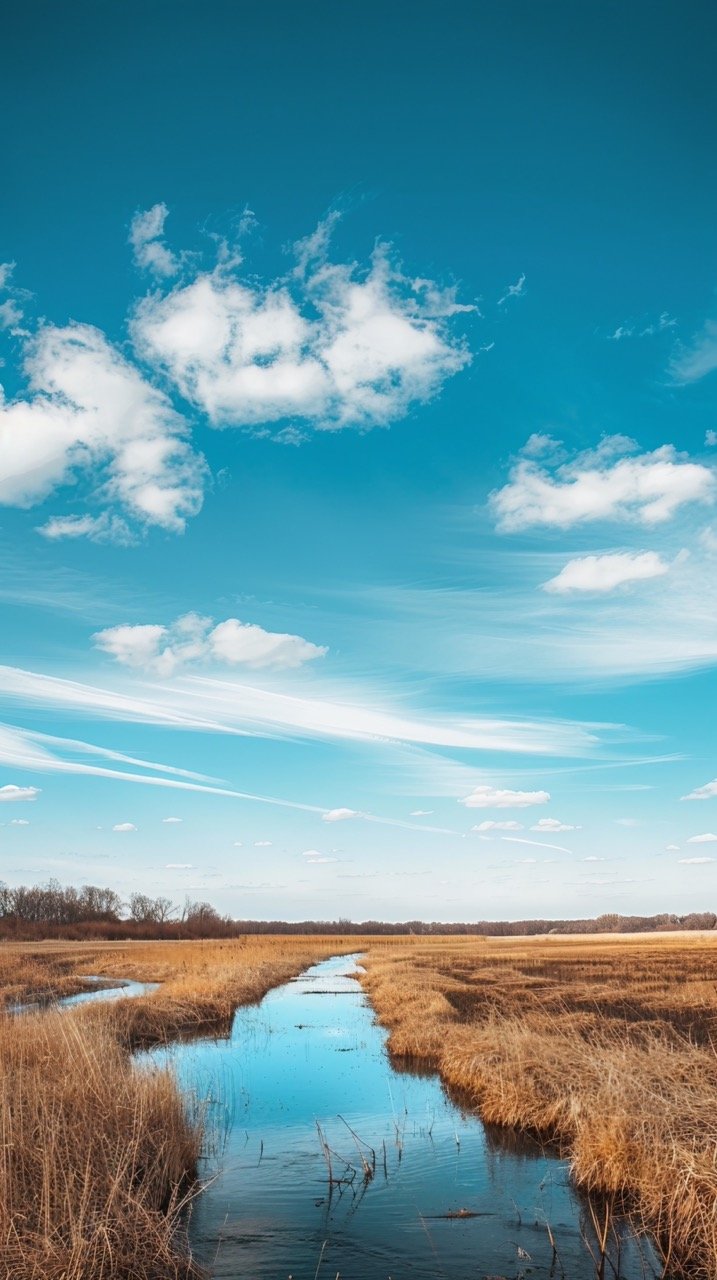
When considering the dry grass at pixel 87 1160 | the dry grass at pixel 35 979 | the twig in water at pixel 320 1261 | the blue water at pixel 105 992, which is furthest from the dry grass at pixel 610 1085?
the dry grass at pixel 35 979

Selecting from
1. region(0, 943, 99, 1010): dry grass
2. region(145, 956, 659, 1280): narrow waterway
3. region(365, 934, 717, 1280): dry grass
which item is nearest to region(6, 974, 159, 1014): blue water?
region(0, 943, 99, 1010): dry grass

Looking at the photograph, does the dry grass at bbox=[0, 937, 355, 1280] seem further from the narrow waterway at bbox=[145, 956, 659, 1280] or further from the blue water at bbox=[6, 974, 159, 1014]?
the blue water at bbox=[6, 974, 159, 1014]

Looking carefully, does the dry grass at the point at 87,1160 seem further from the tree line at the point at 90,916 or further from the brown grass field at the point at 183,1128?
the tree line at the point at 90,916

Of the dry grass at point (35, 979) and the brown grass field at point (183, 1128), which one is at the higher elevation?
the brown grass field at point (183, 1128)

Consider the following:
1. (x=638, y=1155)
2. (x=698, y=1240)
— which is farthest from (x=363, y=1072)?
(x=698, y=1240)

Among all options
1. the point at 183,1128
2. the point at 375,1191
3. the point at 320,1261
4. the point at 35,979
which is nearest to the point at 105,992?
the point at 35,979

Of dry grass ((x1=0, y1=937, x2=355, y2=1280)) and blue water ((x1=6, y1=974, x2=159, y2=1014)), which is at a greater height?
dry grass ((x1=0, y1=937, x2=355, y2=1280))

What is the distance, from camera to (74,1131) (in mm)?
12133

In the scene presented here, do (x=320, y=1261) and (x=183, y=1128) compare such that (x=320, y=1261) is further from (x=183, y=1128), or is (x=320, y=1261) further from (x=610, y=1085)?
(x=610, y=1085)

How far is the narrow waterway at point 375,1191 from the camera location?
10734 mm

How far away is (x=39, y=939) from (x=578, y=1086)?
117 meters

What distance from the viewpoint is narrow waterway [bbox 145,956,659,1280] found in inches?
423

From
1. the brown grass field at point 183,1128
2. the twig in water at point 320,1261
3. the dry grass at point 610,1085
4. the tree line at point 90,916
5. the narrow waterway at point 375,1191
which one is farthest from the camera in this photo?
the tree line at point 90,916

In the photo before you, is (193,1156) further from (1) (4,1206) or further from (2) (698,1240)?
(2) (698,1240)
